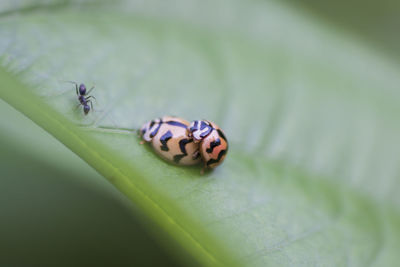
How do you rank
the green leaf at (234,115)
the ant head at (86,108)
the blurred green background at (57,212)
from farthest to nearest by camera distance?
the blurred green background at (57,212) < the ant head at (86,108) < the green leaf at (234,115)

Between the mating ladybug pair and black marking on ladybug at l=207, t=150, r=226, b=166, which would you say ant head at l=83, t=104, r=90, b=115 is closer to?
the mating ladybug pair

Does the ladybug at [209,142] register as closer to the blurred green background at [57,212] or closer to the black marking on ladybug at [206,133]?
the black marking on ladybug at [206,133]

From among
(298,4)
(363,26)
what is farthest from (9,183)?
(363,26)

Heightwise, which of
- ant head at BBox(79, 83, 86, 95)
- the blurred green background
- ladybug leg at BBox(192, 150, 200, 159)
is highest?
ladybug leg at BBox(192, 150, 200, 159)

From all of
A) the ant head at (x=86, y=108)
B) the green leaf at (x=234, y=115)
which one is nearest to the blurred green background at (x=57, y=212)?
the green leaf at (x=234, y=115)

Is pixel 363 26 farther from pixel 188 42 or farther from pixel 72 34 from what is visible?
pixel 72 34

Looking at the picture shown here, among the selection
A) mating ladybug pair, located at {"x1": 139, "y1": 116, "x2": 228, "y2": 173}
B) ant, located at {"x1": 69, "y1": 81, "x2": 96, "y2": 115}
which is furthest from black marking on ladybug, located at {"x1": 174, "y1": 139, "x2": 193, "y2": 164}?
ant, located at {"x1": 69, "y1": 81, "x2": 96, "y2": 115}

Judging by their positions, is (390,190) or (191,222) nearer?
(191,222)
